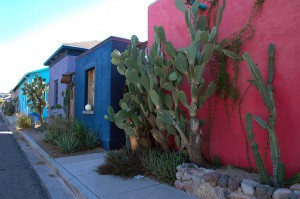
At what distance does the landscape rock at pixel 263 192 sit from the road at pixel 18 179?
3.70m

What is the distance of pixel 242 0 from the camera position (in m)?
4.82

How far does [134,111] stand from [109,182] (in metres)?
1.77

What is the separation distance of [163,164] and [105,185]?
119 centimetres

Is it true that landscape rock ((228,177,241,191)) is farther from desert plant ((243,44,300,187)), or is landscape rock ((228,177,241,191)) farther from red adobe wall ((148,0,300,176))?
red adobe wall ((148,0,300,176))

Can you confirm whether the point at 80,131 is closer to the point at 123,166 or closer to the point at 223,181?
the point at 123,166

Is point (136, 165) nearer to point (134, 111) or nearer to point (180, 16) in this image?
point (134, 111)

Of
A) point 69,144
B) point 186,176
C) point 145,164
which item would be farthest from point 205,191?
point 69,144

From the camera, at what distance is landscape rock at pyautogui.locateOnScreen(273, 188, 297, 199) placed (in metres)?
3.05

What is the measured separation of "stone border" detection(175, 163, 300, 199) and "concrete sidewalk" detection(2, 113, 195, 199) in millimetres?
198

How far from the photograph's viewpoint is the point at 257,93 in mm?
4477

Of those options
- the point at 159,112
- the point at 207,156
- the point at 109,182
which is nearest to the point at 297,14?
the point at 159,112

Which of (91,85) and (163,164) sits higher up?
(91,85)

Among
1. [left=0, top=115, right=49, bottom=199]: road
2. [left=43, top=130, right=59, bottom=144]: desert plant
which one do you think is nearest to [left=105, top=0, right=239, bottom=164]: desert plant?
[left=0, top=115, right=49, bottom=199]: road

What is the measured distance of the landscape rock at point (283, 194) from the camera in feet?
10.0
